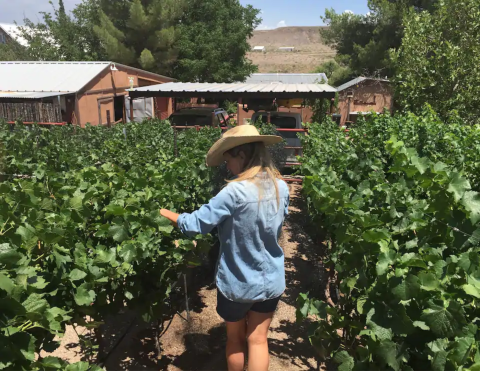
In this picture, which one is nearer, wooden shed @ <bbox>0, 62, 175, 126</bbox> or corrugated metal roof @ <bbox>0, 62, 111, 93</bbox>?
wooden shed @ <bbox>0, 62, 175, 126</bbox>

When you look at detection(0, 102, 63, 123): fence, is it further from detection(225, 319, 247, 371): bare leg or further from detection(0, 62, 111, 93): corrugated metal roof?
detection(225, 319, 247, 371): bare leg

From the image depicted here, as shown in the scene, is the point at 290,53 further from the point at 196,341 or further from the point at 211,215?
the point at 211,215

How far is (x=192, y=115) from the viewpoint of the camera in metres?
12.0

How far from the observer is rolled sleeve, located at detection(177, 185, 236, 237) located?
2.12 metres

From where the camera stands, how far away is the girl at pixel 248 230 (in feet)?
7.06

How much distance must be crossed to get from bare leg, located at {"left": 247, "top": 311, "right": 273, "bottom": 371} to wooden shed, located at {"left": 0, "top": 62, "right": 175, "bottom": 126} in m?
11.9

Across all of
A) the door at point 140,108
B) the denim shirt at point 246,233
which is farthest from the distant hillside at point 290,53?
the denim shirt at point 246,233

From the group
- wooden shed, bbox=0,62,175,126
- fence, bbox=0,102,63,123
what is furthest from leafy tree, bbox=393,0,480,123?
fence, bbox=0,102,63,123

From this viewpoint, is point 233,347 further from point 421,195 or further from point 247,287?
point 421,195

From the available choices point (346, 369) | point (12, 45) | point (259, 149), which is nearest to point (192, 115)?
point (259, 149)

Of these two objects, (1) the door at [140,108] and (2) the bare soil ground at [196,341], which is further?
(1) the door at [140,108]

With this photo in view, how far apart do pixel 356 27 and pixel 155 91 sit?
22.6 metres

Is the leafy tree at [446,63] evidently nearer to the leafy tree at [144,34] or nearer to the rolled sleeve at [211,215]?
the rolled sleeve at [211,215]

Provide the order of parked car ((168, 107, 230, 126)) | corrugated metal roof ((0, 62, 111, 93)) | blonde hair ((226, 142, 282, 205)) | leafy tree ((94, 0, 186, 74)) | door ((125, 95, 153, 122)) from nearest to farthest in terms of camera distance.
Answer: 1. blonde hair ((226, 142, 282, 205))
2. parked car ((168, 107, 230, 126))
3. corrugated metal roof ((0, 62, 111, 93))
4. door ((125, 95, 153, 122))
5. leafy tree ((94, 0, 186, 74))
